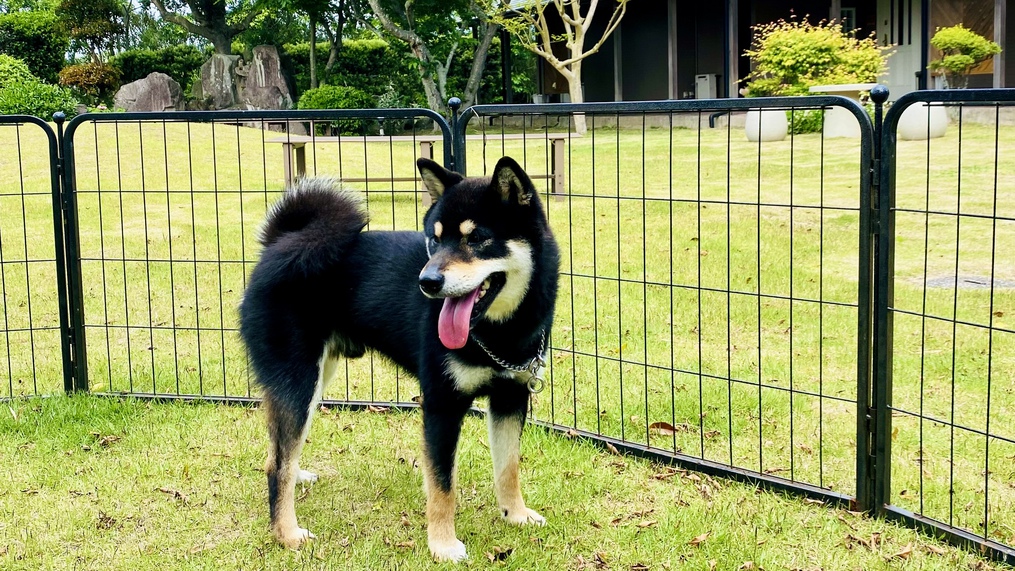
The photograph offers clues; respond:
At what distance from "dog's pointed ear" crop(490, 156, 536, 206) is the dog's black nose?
400mm

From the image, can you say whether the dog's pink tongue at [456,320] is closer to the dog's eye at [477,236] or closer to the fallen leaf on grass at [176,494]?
the dog's eye at [477,236]

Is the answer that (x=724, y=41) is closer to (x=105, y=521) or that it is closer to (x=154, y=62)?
(x=154, y=62)

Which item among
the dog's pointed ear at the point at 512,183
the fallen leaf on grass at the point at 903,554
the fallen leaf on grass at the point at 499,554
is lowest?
the fallen leaf on grass at the point at 499,554

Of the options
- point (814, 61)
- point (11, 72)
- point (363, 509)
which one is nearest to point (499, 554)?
point (363, 509)

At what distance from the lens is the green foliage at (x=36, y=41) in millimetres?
24797

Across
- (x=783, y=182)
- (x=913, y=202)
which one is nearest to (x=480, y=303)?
(x=913, y=202)

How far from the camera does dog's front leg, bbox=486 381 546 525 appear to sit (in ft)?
11.8

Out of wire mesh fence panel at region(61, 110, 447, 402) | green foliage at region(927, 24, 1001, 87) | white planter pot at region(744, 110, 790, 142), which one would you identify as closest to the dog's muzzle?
wire mesh fence panel at region(61, 110, 447, 402)

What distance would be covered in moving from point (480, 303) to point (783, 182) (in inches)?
334

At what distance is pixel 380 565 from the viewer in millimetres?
3443

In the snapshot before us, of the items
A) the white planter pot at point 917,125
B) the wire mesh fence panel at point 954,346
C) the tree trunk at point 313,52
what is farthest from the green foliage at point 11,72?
the wire mesh fence panel at point 954,346

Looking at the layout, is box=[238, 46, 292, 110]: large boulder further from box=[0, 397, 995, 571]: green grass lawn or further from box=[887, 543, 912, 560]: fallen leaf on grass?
box=[887, 543, 912, 560]: fallen leaf on grass

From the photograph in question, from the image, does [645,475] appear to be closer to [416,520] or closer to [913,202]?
[416,520]

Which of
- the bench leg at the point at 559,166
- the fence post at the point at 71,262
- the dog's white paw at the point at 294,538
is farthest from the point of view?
the bench leg at the point at 559,166
